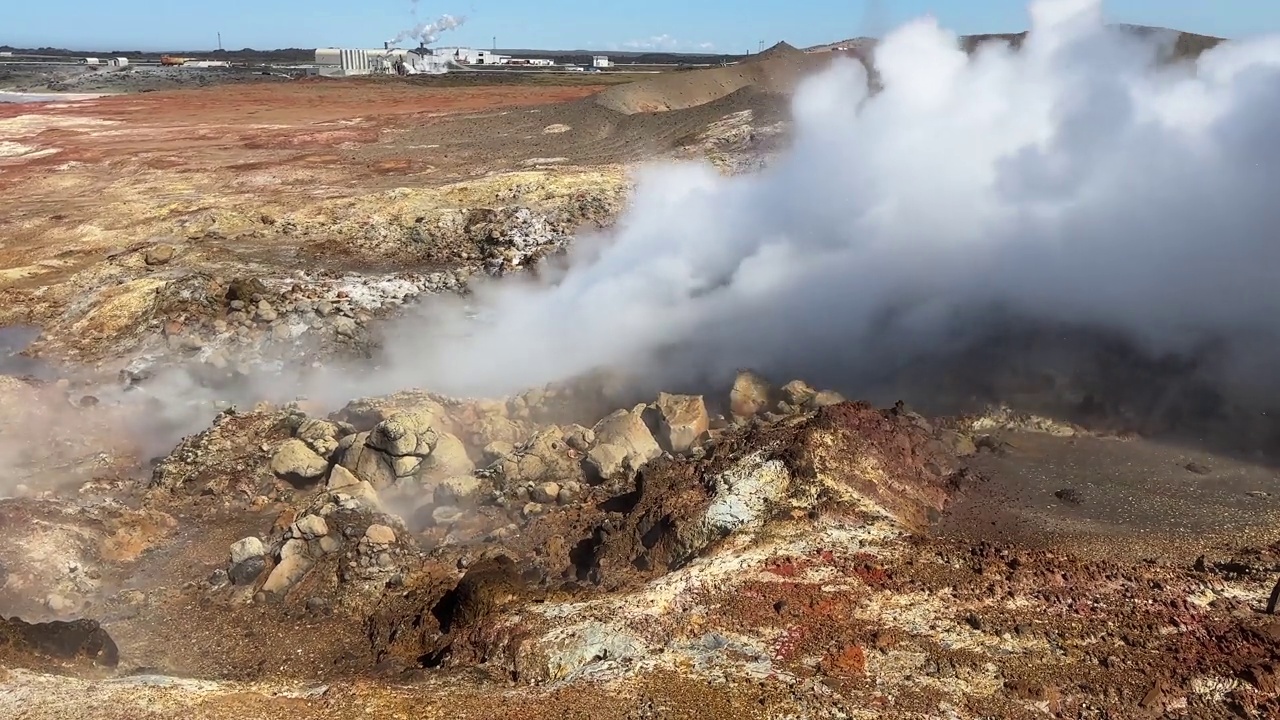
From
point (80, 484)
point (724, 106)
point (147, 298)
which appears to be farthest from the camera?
point (724, 106)

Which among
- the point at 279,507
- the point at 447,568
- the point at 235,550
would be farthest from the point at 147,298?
the point at 447,568

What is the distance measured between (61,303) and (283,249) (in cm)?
335

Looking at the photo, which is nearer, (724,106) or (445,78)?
(724,106)

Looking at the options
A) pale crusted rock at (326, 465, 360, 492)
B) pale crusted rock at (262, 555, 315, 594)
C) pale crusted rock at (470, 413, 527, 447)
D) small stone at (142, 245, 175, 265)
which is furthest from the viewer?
small stone at (142, 245, 175, 265)

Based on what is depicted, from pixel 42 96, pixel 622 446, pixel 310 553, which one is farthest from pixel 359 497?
pixel 42 96

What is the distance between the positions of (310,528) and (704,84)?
31252mm

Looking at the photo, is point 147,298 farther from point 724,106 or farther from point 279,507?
point 724,106

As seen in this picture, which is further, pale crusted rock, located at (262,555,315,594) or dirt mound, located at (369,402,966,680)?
pale crusted rock, located at (262,555,315,594)

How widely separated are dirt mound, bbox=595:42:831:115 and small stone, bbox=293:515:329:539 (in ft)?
77.6

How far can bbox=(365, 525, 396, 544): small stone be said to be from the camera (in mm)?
6387

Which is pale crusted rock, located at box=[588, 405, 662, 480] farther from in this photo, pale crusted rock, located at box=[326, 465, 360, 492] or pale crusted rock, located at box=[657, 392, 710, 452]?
pale crusted rock, located at box=[326, 465, 360, 492]

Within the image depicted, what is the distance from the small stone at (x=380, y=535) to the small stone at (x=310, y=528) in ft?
1.03

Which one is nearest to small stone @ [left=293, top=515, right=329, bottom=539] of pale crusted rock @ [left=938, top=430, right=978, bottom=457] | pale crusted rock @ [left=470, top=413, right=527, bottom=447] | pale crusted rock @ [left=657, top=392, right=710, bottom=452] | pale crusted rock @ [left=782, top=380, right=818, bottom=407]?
pale crusted rock @ [left=470, top=413, right=527, bottom=447]

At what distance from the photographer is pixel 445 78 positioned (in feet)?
192
